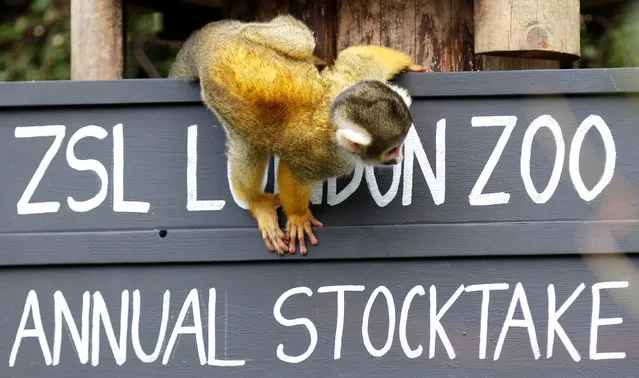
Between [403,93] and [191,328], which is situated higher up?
[403,93]

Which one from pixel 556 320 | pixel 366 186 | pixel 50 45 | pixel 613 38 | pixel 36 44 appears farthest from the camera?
pixel 36 44

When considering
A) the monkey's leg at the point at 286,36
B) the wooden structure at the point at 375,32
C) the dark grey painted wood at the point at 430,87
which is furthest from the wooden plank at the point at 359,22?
the dark grey painted wood at the point at 430,87

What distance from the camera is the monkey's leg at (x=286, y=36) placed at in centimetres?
257

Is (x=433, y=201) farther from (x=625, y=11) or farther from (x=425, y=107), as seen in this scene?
(x=625, y=11)

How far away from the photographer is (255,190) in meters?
2.36

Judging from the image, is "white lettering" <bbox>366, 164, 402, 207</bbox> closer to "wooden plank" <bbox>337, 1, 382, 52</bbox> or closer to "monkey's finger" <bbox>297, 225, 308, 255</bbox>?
"monkey's finger" <bbox>297, 225, 308, 255</bbox>

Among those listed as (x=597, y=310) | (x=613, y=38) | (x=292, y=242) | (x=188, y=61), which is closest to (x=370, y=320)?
(x=292, y=242)

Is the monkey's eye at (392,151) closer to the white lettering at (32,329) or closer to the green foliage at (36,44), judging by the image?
the white lettering at (32,329)

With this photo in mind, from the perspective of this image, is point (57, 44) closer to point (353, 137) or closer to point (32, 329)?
point (32, 329)

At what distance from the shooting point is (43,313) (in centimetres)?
227

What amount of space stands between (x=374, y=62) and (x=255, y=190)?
45 cm

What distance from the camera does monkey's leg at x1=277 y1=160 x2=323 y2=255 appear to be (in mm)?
2221

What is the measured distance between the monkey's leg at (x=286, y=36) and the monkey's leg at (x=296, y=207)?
1.19 ft

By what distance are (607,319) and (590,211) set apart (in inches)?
10.0
